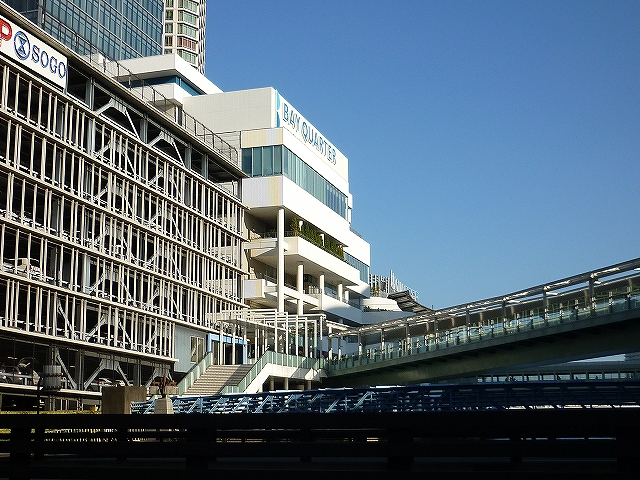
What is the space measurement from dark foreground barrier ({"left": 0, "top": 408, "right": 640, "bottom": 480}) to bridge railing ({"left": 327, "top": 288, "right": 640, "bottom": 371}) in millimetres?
30271

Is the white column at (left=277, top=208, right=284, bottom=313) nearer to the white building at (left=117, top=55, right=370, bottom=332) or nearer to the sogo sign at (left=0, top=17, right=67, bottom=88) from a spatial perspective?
the white building at (left=117, top=55, right=370, bottom=332)

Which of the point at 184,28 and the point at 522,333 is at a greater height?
the point at 184,28

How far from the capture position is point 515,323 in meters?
45.4

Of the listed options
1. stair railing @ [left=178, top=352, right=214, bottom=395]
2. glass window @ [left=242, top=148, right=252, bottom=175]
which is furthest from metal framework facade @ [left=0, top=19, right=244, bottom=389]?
stair railing @ [left=178, top=352, right=214, bottom=395]

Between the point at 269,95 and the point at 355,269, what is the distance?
23.6 metres

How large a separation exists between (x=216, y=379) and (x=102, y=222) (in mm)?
11923

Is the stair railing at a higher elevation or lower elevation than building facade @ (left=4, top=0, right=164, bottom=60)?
lower

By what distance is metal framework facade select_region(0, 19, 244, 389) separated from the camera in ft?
166

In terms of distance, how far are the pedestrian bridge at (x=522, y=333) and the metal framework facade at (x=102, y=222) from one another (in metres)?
14.3

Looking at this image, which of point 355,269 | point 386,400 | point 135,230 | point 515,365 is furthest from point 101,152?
point 355,269

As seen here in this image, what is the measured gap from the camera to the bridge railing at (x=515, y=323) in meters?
39.5

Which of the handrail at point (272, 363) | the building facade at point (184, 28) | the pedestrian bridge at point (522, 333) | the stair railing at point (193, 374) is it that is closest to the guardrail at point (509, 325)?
the pedestrian bridge at point (522, 333)

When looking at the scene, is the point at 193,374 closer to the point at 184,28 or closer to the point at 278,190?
the point at 278,190

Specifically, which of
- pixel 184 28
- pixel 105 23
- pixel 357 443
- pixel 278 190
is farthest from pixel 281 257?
pixel 184 28
